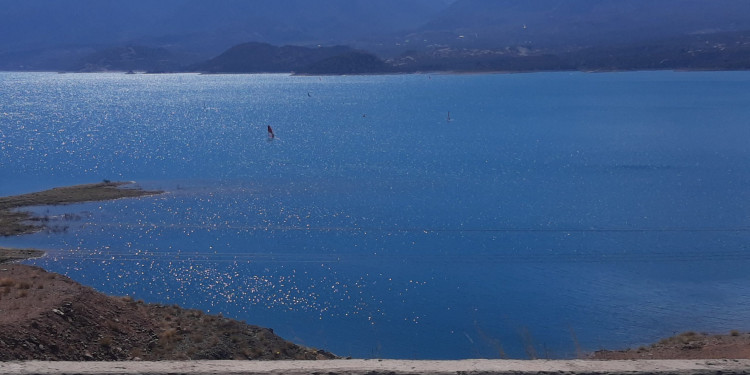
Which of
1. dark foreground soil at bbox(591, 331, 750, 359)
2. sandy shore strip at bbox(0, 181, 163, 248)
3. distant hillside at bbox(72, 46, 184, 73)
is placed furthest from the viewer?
distant hillside at bbox(72, 46, 184, 73)

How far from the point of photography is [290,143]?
1973 inches

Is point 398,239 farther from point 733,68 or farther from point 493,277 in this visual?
point 733,68

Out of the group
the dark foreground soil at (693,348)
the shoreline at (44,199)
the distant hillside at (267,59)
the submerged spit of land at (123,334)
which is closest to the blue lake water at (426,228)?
the shoreline at (44,199)

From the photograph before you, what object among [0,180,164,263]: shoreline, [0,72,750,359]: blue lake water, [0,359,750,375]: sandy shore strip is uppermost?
[0,359,750,375]: sandy shore strip

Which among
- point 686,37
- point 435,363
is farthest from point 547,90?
point 435,363

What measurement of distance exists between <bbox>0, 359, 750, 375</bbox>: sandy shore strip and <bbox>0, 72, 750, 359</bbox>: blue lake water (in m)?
7.72

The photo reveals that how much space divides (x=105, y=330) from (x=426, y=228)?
14731 mm

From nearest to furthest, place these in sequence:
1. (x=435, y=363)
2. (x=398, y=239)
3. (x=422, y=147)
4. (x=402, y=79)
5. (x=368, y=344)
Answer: (x=435, y=363) → (x=368, y=344) → (x=398, y=239) → (x=422, y=147) → (x=402, y=79)

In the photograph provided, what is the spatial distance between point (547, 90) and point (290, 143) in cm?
5052

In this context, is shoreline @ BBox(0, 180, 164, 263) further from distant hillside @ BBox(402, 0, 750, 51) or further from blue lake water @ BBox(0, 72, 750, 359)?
distant hillside @ BBox(402, 0, 750, 51)

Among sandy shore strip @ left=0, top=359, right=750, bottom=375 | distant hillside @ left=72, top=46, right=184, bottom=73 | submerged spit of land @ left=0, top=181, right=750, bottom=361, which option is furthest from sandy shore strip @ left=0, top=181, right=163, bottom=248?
distant hillside @ left=72, top=46, right=184, bottom=73

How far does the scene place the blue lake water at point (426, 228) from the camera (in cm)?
1795

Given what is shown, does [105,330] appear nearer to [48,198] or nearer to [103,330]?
[103,330]

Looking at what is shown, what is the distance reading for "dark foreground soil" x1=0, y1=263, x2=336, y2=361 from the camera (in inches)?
437
